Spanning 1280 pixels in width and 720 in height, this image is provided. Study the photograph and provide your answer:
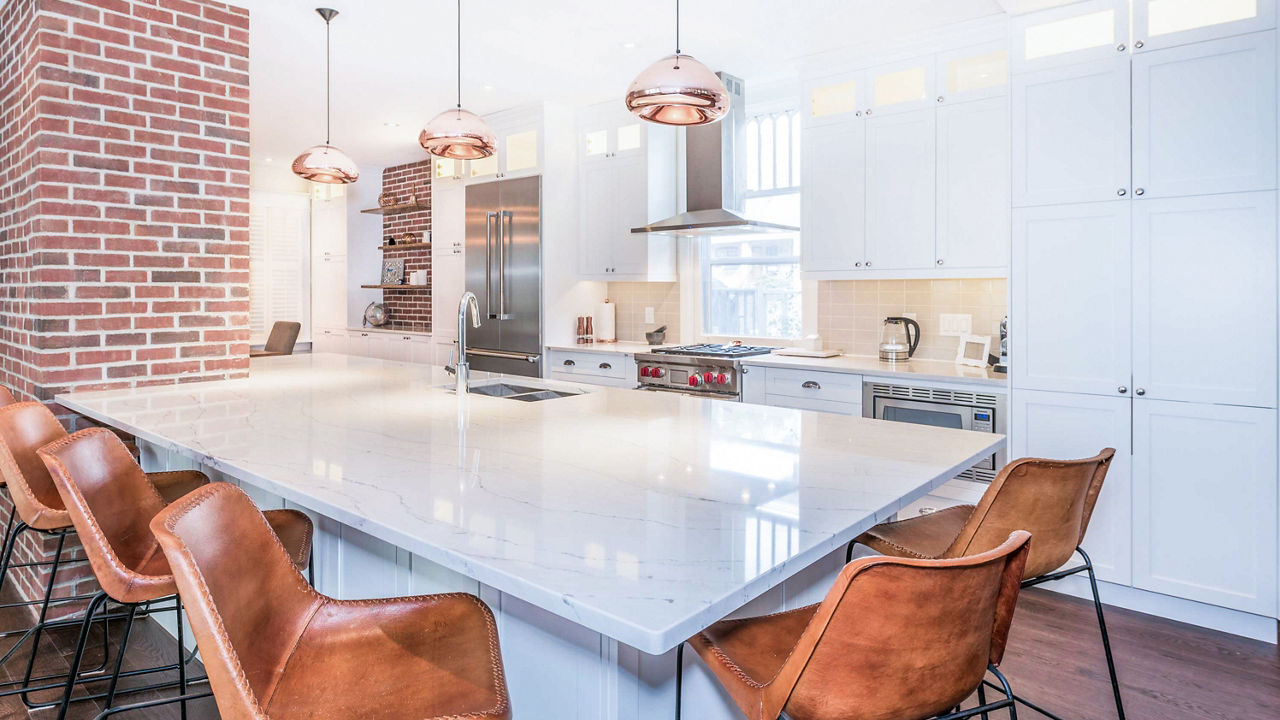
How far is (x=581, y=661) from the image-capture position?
1389mm

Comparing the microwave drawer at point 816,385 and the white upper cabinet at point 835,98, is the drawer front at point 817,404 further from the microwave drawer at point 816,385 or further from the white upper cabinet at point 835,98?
the white upper cabinet at point 835,98

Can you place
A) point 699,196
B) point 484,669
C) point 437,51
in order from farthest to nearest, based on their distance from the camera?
point 699,196
point 437,51
point 484,669

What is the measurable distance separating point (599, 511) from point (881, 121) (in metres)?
3.12

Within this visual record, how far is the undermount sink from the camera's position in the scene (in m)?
2.96

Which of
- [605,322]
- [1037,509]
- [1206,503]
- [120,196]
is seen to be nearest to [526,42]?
[120,196]

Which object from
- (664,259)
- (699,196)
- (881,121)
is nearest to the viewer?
(881,121)

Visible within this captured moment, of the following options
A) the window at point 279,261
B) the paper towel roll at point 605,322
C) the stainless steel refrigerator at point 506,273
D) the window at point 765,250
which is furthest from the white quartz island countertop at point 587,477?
the window at point 279,261

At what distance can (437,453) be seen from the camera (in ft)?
5.93

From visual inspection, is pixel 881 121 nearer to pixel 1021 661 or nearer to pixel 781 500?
pixel 1021 661

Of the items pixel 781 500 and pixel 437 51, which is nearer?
pixel 781 500

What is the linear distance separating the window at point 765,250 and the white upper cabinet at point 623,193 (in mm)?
416

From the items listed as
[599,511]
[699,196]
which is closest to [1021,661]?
[599,511]

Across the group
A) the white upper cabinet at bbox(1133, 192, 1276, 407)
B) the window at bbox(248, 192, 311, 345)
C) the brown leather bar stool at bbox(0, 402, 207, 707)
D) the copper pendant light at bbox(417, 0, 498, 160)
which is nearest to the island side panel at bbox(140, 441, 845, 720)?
the brown leather bar stool at bbox(0, 402, 207, 707)

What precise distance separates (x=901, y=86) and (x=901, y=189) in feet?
1.70
